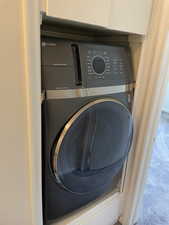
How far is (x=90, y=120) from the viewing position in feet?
2.84

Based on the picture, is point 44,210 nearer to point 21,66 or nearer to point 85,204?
point 85,204

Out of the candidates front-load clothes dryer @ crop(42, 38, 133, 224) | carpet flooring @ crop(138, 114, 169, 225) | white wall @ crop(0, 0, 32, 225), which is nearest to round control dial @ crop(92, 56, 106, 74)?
front-load clothes dryer @ crop(42, 38, 133, 224)

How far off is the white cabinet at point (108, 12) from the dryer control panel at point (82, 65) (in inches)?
5.2

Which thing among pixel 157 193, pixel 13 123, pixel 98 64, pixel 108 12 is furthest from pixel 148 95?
pixel 157 193

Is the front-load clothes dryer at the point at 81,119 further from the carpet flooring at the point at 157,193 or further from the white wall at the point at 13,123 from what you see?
the carpet flooring at the point at 157,193

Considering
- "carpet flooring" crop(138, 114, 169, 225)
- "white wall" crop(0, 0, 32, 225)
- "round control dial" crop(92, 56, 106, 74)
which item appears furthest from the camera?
"carpet flooring" crop(138, 114, 169, 225)

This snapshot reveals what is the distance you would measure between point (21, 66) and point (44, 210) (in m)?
0.69

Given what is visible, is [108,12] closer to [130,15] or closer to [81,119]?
[130,15]

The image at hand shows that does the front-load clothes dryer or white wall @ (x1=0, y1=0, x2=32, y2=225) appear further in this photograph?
the front-load clothes dryer

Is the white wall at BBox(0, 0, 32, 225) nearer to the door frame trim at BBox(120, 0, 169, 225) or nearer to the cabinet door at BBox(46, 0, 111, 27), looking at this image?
the cabinet door at BBox(46, 0, 111, 27)

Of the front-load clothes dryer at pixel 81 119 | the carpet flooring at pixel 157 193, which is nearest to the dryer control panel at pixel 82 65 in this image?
the front-load clothes dryer at pixel 81 119

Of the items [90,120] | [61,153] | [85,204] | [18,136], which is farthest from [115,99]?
[85,204]

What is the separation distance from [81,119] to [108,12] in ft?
1.52

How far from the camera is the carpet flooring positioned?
1.48 m
